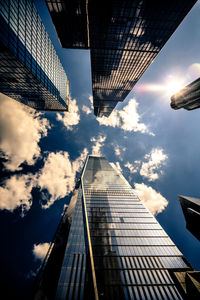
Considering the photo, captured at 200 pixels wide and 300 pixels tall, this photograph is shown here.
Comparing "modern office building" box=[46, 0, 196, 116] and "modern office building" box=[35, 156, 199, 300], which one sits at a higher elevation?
"modern office building" box=[46, 0, 196, 116]

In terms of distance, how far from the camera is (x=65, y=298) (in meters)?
21.2

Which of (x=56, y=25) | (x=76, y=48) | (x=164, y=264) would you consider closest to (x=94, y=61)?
→ (x=76, y=48)

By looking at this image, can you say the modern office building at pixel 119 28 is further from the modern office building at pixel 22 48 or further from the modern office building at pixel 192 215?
the modern office building at pixel 192 215

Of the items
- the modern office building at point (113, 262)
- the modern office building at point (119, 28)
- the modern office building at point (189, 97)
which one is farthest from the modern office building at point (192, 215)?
the modern office building at point (119, 28)

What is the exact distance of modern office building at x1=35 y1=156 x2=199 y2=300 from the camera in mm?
23000

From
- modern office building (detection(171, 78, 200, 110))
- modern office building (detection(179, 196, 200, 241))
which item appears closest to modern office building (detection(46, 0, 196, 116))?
modern office building (detection(171, 78, 200, 110))

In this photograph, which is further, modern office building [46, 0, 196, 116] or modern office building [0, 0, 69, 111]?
modern office building [46, 0, 196, 116]

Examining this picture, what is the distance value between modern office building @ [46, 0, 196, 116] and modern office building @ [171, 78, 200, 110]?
66.8 feet

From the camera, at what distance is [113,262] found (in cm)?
2847

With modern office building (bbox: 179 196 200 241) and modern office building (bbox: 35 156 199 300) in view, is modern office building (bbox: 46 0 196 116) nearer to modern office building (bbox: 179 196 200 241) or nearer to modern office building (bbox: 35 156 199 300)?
modern office building (bbox: 179 196 200 241)

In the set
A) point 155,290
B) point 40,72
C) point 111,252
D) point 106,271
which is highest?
point 40,72

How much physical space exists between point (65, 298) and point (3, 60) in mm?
51226

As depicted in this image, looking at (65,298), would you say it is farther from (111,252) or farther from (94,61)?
(94,61)

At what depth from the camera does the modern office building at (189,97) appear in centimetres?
3153
